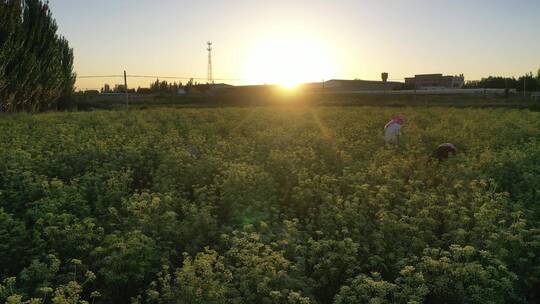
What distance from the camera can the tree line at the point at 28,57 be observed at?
92.9ft

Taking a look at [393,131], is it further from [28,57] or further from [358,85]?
[358,85]

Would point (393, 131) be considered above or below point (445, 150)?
above

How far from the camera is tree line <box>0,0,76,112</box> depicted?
28.3 meters

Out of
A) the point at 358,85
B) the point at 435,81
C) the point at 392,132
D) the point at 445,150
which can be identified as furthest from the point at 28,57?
the point at 435,81

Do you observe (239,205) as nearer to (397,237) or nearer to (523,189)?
(397,237)

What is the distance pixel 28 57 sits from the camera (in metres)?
30.9

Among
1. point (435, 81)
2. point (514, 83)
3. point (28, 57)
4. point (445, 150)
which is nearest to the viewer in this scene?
point (445, 150)

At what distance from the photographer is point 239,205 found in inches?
274

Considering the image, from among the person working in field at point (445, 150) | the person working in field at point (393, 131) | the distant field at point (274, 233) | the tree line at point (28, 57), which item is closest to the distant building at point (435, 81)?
the tree line at point (28, 57)

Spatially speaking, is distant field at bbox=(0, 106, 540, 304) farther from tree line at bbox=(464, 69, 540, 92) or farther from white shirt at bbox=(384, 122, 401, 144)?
tree line at bbox=(464, 69, 540, 92)

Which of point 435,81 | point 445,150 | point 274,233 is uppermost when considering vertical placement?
point 435,81

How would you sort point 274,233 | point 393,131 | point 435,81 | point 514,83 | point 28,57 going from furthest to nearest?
point 435,81
point 514,83
point 28,57
point 393,131
point 274,233

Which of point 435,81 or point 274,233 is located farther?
point 435,81

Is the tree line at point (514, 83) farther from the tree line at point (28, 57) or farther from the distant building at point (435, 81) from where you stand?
the tree line at point (28, 57)
